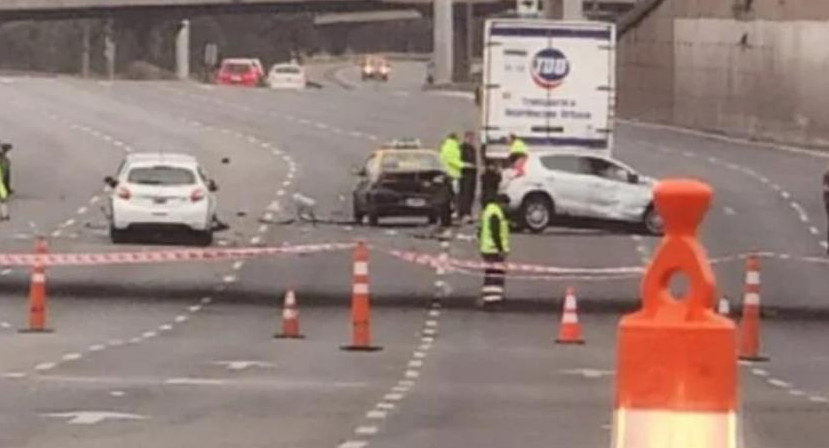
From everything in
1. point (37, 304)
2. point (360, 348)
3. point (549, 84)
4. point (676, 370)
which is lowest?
point (360, 348)

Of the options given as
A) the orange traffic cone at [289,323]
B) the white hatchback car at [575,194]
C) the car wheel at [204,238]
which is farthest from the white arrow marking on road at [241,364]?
the white hatchback car at [575,194]

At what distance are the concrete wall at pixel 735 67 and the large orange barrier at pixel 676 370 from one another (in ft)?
216

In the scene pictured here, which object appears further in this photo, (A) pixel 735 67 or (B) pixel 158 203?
(A) pixel 735 67

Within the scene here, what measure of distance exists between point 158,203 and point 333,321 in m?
12.2

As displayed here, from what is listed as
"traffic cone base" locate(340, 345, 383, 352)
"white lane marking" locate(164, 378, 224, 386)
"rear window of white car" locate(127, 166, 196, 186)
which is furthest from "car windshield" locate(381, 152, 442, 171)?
"white lane marking" locate(164, 378, 224, 386)

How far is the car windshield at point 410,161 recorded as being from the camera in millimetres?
46281

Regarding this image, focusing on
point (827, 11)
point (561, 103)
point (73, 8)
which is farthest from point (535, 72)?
point (73, 8)

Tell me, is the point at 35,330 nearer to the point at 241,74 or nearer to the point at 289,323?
the point at 289,323

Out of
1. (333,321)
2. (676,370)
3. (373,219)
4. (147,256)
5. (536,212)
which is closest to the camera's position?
(676,370)

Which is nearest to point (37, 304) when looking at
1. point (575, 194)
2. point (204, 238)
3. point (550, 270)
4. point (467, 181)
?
point (550, 270)

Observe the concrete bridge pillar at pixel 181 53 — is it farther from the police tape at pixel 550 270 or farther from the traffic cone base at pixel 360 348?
the traffic cone base at pixel 360 348

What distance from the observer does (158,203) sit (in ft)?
134

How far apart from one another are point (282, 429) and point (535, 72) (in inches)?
1211

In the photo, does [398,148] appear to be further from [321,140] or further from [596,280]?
[321,140]
